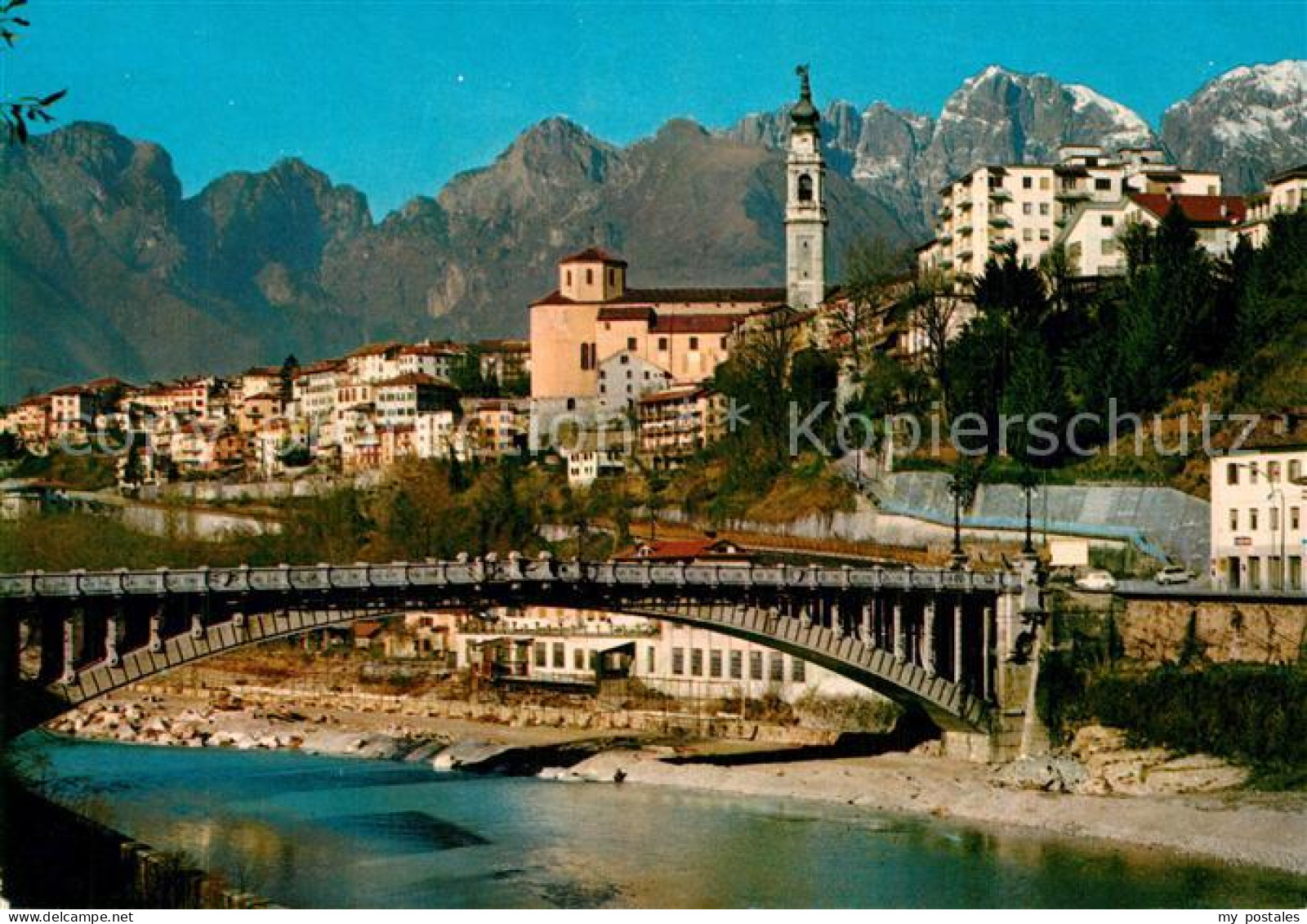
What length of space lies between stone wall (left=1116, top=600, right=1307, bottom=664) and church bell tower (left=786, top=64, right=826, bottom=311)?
95.6m

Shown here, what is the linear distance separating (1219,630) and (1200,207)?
54074mm

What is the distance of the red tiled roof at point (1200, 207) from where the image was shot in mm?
104812

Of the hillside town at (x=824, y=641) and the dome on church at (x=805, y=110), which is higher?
the dome on church at (x=805, y=110)

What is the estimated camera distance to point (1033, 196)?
11425cm

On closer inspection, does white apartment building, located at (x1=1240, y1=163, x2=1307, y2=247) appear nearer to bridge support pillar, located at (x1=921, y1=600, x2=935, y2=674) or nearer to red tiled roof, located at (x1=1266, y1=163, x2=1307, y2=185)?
red tiled roof, located at (x1=1266, y1=163, x2=1307, y2=185)

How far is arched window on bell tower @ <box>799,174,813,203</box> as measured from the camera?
513 feet

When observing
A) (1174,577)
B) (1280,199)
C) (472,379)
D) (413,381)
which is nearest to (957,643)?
(1174,577)

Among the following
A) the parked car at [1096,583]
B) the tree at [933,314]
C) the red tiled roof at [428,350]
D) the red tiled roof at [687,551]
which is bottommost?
the parked car at [1096,583]

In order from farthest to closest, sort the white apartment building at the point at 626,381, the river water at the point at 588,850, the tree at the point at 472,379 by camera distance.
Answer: the tree at the point at 472,379 → the white apartment building at the point at 626,381 → the river water at the point at 588,850

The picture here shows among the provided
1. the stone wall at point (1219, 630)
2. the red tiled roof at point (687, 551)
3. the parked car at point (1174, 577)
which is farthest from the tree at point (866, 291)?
the stone wall at point (1219, 630)

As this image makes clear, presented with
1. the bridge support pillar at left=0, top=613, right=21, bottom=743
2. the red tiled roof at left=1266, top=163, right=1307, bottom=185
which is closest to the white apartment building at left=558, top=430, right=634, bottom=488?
the red tiled roof at left=1266, top=163, right=1307, bottom=185

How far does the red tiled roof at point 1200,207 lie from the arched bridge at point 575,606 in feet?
163

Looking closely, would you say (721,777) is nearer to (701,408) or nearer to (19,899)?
(19,899)

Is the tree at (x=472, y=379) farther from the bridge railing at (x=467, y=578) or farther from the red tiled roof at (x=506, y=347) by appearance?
the bridge railing at (x=467, y=578)
